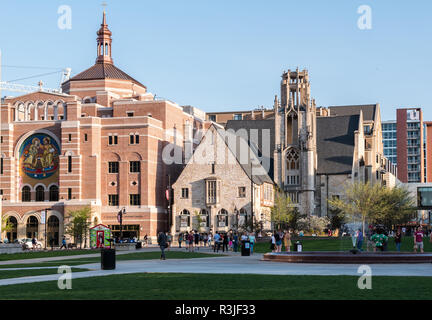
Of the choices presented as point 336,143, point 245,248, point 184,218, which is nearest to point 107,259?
point 245,248

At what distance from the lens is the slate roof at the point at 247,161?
355ft

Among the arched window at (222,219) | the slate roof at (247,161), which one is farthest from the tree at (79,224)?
the slate roof at (247,161)

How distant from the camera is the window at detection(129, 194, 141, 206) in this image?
106 m

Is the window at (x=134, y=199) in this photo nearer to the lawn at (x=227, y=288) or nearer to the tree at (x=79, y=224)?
the tree at (x=79, y=224)

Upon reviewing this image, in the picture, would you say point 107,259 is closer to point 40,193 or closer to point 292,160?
point 40,193

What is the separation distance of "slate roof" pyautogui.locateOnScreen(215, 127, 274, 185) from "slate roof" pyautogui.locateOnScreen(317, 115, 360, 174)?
37.7 ft

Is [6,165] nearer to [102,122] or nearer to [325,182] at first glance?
[102,122]

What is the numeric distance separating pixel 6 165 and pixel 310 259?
256 feet

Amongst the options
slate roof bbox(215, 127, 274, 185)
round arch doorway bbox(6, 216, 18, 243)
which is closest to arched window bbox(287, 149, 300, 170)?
slate roof bbox(215, 127, 274, 185)

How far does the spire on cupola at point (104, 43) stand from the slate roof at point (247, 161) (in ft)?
87.9

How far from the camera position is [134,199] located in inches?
4203

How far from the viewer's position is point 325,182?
396ft

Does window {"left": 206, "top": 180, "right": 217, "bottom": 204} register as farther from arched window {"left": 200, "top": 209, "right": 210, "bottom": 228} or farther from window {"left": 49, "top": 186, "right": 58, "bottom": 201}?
window {"left": 49, "top": 186, "right": 58, "bottom": 201}
